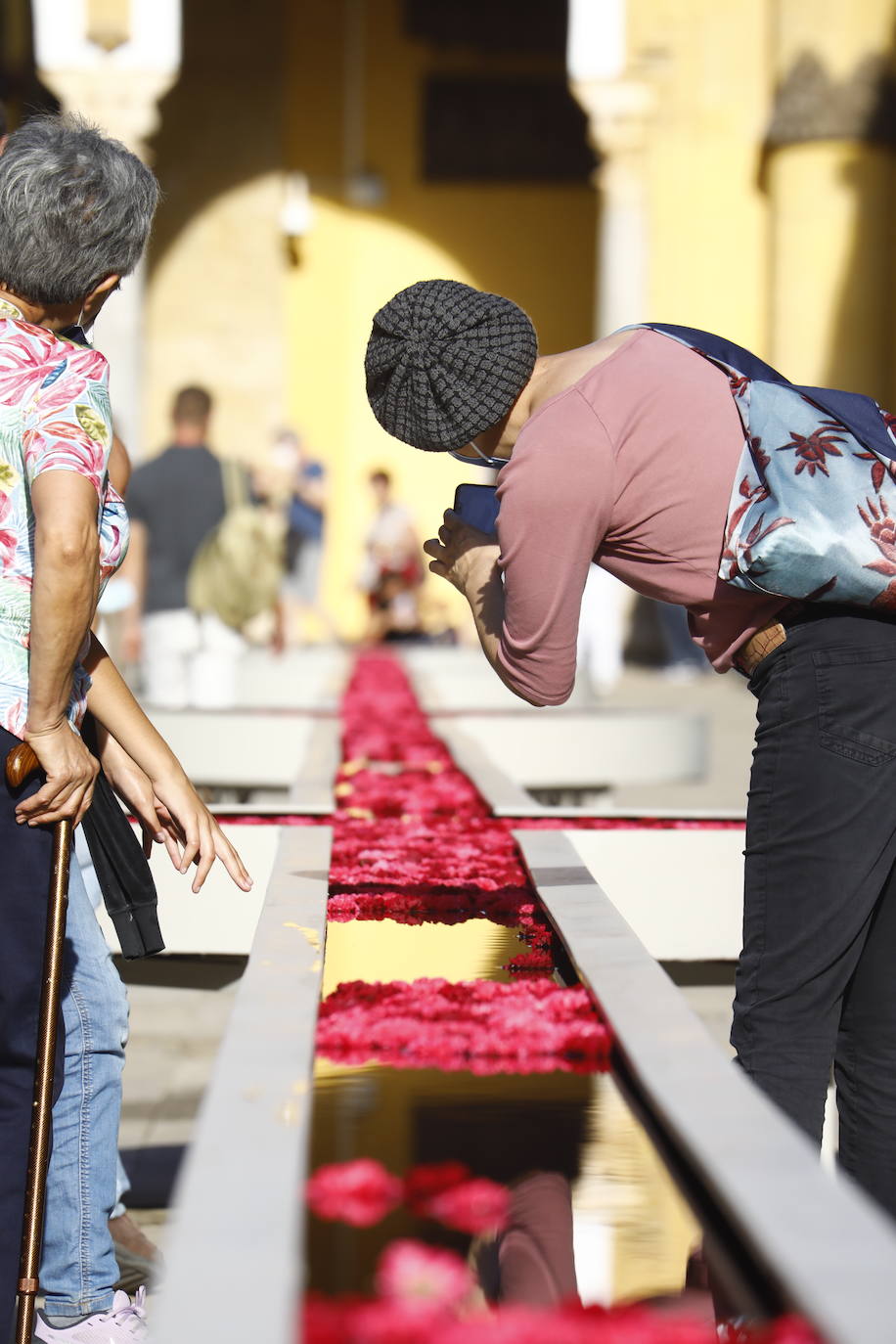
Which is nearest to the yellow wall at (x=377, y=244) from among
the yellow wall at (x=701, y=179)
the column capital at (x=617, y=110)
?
the yellow wall at (x=701, y=179)

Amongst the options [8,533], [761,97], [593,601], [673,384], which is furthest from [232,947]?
[761,97]

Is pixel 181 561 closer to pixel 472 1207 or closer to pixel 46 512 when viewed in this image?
pixel 46 512

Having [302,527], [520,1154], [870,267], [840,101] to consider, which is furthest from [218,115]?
[520,1154]

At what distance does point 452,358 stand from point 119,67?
1231 cm

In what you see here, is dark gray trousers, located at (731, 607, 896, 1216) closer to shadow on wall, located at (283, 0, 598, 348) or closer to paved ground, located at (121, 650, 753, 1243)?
paved ground, located at (121, 650, 753, 1243)

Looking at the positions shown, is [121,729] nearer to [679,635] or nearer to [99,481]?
[99,481]

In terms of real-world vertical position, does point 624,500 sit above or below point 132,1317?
above

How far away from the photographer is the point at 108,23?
13703 millimetres

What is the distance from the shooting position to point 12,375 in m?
2.26

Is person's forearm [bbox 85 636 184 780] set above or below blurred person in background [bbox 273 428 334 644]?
above

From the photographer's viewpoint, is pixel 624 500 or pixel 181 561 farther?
pixel 181 561

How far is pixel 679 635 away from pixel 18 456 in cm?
1311

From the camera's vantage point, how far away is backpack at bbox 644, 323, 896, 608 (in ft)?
7.32

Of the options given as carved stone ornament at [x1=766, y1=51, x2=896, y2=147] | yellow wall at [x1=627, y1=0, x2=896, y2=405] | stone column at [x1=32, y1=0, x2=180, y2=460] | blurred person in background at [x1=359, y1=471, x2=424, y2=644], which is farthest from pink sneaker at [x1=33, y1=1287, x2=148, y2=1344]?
carved stone ornament at [x1=766, y1=51, x2=896, y2=147]
